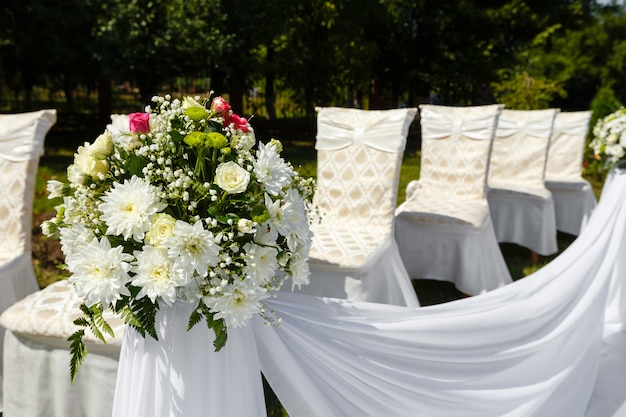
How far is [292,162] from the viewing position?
9148 millimetres

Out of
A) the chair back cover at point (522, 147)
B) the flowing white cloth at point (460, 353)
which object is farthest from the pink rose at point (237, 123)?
the chair back cover at point (522, 147)

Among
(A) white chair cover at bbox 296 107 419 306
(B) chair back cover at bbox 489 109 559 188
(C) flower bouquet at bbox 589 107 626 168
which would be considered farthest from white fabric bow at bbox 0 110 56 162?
(B) chair back cover at bbox 489 109 559 188

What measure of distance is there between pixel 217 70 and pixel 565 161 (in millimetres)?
9968

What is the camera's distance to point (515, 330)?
291cm

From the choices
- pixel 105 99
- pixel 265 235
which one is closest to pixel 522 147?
pixel 265 235

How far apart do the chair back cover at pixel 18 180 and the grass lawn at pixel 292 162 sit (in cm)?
50

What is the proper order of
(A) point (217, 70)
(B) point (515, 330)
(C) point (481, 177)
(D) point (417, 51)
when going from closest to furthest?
1. (B) point (515, 330)
2. (C) point (481, 177)
3. (A) point (217, 70)
4. (D) point (417, 51)

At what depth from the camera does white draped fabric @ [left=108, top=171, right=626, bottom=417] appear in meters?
1.86

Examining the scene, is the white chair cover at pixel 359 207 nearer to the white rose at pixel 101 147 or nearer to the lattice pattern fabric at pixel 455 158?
the lattice pattern fabric at pixel 455 158

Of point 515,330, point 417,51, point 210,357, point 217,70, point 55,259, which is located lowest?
point 55,259

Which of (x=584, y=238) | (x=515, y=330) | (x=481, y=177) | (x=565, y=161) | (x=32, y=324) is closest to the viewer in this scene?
(x=32, y=324)

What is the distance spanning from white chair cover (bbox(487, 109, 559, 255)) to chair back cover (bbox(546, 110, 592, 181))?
731 millimetres

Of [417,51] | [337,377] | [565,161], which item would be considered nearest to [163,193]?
[337,377]

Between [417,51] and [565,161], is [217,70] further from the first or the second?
[565,161]
